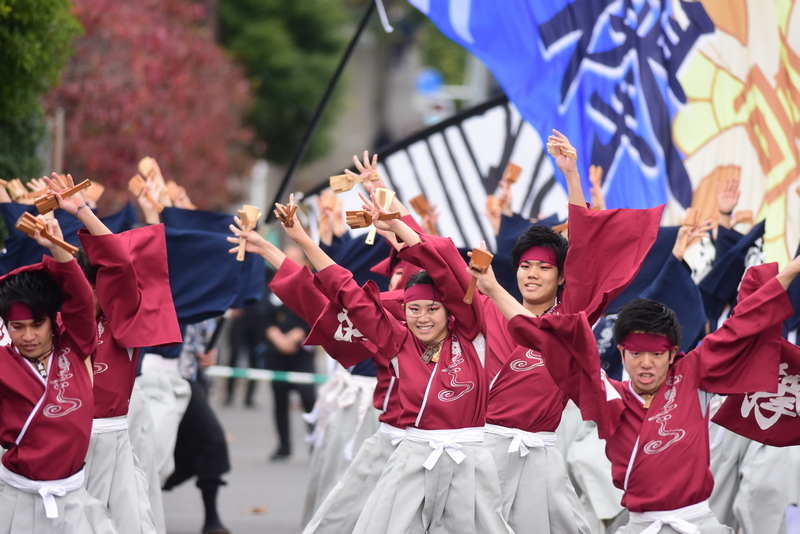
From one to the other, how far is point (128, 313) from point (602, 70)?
4.21 m

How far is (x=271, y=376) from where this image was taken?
39.3 ft

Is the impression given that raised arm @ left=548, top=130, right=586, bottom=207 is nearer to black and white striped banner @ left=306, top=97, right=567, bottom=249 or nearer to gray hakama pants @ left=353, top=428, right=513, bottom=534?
gray hakama pants @ left=353, top=428, right=513, bottom=534

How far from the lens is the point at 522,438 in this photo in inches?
202

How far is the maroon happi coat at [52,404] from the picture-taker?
4.54m

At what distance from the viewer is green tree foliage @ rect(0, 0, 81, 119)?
21.7ft

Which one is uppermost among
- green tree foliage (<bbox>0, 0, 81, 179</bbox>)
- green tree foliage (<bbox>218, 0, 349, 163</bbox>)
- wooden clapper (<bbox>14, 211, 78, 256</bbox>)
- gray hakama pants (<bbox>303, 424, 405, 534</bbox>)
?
green tree foliage (<bbox>218, 0, 349, 163</bbox>)

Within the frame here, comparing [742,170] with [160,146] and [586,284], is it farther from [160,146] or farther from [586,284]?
[160,146]

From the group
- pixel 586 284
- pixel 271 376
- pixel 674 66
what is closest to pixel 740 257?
pixel 586 284


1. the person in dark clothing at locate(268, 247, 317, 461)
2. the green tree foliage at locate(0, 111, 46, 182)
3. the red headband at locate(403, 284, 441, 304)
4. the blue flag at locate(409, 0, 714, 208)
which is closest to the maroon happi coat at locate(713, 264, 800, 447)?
the red headband at locate(403, 284, 441, 304)

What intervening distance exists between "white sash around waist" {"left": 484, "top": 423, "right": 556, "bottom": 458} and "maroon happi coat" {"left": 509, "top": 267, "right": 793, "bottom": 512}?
528 mm

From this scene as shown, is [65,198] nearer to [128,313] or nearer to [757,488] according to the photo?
[128,313]

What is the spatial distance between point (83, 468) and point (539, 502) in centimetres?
186

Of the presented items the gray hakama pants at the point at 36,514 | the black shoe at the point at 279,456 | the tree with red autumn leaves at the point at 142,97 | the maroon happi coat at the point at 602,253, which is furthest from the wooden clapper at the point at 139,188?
the black shoe at the point at 279,456

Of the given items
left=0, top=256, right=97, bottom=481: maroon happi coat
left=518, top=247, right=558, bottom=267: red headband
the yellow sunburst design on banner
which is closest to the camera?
left=0, top=256, right=97, bottom=481: maroon happi coat
